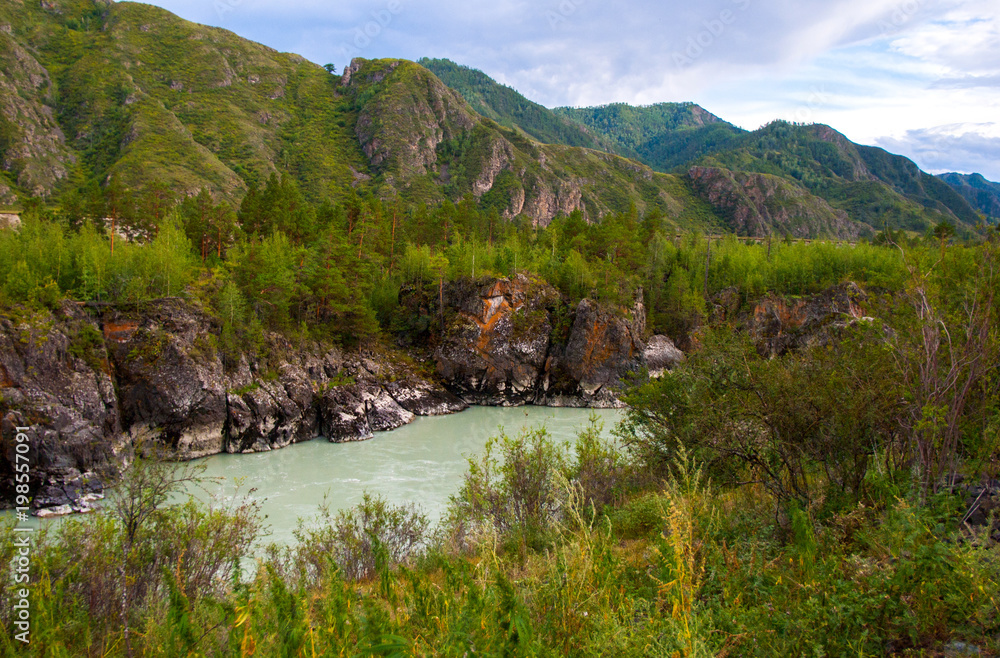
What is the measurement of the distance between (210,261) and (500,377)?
2271 centimetres

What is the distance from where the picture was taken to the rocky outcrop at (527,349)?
4084cm

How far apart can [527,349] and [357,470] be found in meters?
20.2

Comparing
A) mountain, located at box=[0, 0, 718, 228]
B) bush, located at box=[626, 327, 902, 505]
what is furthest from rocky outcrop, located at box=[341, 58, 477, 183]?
bush, located at box=[626, 327, 902, 505]

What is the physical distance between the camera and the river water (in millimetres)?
20469

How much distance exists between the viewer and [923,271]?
6.30m

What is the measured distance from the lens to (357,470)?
25016 mm

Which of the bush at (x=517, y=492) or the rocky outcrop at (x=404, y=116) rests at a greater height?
the rocky outcrop at (x=404, y=116)

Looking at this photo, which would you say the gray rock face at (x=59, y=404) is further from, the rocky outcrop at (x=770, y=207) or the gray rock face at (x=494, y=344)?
the rocky outcrop at (x=770, y=207)

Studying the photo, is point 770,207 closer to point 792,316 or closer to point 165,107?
point 792,316

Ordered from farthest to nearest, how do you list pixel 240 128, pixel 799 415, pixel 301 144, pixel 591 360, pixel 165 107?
pixel 301 144, pixel 240 128, pixel 165 107, pixel 591 360, pixel 799 415

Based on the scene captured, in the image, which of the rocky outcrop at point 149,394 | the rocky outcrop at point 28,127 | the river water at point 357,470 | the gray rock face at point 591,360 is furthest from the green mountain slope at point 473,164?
the river water at point 357,470

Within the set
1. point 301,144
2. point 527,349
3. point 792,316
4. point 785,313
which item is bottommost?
point 527,349

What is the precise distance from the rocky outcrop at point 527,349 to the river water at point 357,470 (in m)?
6.51

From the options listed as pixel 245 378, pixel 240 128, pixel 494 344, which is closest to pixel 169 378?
pixel 245 378
